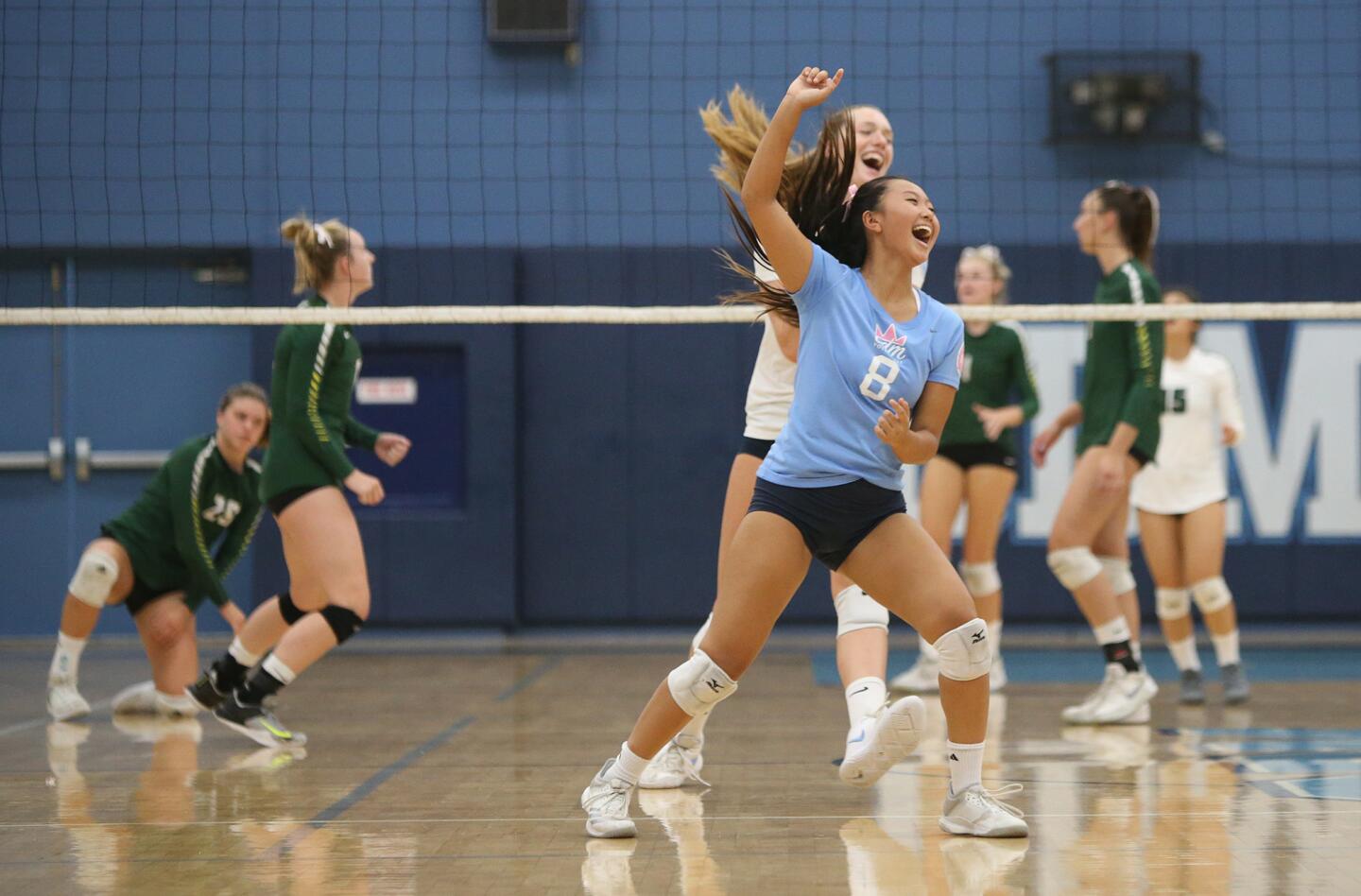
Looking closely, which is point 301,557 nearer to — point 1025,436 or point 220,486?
point 220,486

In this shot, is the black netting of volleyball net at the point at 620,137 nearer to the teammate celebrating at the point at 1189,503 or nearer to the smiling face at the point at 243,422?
the teammate celebrating at the point at 1189,503

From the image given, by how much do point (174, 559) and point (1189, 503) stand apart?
4361 mm

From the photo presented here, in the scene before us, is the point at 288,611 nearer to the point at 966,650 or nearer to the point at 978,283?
the point at 966,650

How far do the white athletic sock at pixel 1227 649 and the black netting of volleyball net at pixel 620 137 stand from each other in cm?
378

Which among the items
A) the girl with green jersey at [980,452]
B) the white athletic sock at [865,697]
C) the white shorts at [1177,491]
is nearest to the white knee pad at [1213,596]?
the white shorts at [1177,491]

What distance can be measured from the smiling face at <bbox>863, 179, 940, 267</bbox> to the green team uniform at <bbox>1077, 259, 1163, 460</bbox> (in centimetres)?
254

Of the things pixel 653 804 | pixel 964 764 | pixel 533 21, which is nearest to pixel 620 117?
pixel 533 21

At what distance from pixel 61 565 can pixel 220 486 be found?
466 centimetres

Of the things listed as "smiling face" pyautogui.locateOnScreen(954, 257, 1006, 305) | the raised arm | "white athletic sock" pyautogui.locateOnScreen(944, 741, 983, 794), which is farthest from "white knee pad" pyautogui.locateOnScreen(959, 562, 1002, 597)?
the raised arm

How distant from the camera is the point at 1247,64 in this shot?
1033 centimetres

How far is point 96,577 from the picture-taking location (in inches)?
249

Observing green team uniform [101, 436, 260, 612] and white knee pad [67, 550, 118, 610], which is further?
white knee pad [67, 550, 118, 610]

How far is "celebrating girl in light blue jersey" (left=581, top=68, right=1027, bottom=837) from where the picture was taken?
11.3 ft

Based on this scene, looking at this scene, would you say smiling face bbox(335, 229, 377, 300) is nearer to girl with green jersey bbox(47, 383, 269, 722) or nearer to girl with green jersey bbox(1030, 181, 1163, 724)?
girl with green jersey bbox(47, 383, 269, 722)
